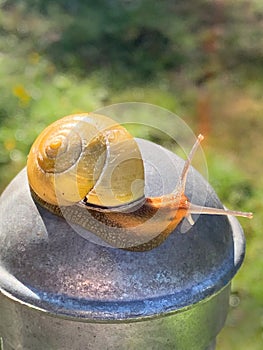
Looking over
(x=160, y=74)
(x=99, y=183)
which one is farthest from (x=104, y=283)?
(x=160, y=74)

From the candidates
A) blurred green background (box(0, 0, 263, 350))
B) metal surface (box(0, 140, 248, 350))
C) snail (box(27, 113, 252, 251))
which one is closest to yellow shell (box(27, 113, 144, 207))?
snail (box(27, 113, 252, 251))

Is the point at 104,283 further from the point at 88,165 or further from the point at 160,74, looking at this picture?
the point at 160,74

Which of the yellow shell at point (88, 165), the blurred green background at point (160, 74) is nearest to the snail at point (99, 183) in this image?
the yellow shell at point (88, 165)

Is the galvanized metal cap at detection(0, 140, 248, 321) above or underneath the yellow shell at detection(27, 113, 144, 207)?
underneath

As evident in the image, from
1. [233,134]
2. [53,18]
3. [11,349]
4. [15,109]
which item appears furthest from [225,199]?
[53,18]

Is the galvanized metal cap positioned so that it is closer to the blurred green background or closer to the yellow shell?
the yellow shell

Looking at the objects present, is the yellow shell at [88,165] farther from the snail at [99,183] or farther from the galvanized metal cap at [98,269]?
the galvanized metal cap at [98,269]
